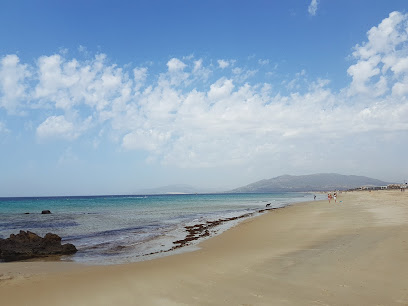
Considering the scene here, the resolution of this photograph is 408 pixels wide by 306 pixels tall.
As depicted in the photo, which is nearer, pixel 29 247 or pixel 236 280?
pixel 236 280

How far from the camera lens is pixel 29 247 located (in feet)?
51.1

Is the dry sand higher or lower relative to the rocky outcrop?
higher

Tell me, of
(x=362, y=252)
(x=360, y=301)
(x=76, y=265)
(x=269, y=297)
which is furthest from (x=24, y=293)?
(x=362, y=252)

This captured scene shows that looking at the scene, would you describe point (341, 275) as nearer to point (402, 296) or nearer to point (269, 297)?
point (402, 296)

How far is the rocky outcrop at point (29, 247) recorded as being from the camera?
1473 cm

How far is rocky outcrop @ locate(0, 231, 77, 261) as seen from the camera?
14734mm

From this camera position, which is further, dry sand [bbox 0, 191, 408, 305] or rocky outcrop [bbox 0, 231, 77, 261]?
rocky outcrop [bbox 0, 231, 77, 261]

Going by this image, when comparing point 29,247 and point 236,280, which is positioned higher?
point 236,280

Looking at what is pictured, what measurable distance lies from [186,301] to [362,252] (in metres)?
7.73

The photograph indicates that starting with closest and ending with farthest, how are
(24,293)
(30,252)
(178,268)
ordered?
(24,293)
(178,268)
(30,252)

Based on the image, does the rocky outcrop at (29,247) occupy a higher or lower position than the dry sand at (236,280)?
lower

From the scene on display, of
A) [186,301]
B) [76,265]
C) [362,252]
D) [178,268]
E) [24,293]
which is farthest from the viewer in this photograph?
[76,265]

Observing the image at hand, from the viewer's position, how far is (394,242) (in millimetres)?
12148

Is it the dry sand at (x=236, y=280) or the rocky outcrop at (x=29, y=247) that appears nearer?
the dry sand at (x=236, y=280)
